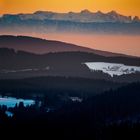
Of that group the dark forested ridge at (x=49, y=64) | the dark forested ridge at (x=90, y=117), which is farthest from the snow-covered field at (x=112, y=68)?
the dark forested ridge at (x=90, y=117)

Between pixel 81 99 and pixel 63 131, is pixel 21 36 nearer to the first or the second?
pixel 81 99

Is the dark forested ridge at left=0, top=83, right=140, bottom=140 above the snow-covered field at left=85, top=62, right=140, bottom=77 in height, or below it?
below

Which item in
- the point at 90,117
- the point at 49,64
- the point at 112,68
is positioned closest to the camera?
the point at 90,117

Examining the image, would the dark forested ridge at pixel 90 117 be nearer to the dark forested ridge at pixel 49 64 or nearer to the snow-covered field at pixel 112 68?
the snow-covered field at pixel 112 68

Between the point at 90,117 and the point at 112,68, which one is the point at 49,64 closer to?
the point at 112,68

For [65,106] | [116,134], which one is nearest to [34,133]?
[116,134]

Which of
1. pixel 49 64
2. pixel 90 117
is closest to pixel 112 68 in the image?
pixel 49 64

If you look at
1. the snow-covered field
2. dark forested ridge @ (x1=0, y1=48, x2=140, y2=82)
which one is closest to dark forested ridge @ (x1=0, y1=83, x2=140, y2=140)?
the snow-covered field

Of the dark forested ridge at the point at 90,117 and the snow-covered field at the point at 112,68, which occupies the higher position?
the snow-covered field at the point at 112,68

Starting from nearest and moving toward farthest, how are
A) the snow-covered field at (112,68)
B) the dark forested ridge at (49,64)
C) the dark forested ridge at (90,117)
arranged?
the dark forested ridge at (90,117)
the snow-covered field at (112,68)
the dark forested ridge at (49,64)

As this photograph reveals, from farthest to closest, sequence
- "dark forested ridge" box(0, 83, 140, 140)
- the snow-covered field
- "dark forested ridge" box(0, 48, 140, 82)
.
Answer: "dark forested ridge" box(0, 48, 140, 82) < the snow-covered field < "dark forested ridge" box(0, 83, 140, 140)

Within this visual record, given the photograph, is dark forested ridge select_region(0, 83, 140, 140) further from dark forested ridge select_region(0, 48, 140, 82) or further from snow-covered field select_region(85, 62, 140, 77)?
dark forested ridge select_region(0, 48, 140, 82)
